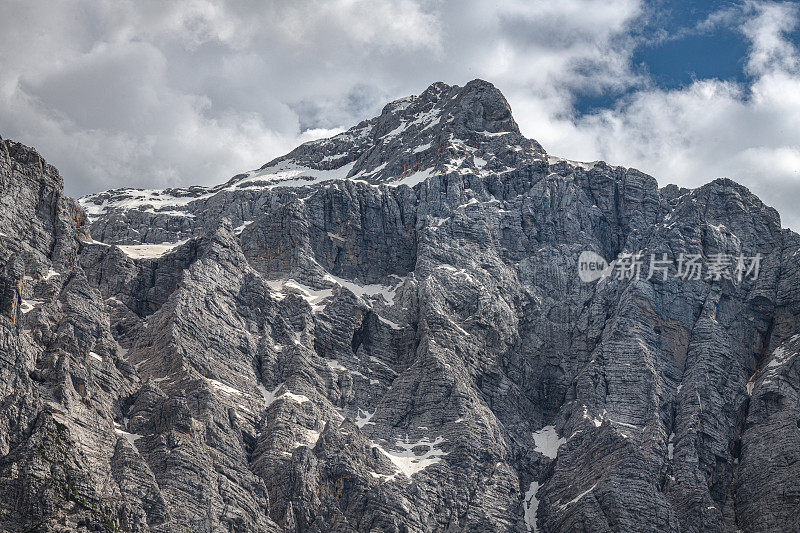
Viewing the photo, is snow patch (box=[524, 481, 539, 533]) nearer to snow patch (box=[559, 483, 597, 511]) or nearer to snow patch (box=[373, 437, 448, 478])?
snow patch (box=[559, 483, 597, 511])

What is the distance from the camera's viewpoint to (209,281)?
175250 mm

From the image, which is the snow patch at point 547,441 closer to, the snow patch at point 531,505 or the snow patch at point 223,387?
the snow patch at point 531,505

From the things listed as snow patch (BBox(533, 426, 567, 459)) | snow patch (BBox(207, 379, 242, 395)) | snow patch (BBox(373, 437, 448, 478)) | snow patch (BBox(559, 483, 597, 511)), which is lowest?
snow patch (BBox(559, 483, 597, 511))

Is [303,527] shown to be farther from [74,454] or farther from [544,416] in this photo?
[544,416]

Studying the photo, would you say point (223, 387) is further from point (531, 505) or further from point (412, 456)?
point (531, 505)

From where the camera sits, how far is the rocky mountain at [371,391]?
13450 centimetres

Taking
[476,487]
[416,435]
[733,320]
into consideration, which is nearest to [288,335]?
[416,435]

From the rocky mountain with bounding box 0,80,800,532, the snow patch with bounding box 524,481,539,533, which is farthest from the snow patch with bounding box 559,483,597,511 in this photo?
the snow patch with bounding box 524,481,539,533

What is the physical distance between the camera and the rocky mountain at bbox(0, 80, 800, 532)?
13450cm

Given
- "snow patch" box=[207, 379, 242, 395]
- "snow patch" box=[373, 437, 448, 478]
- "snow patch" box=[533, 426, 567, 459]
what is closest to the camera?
"snow patch" box=[207, 379, 242, 395]

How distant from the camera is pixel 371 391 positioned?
574 feet

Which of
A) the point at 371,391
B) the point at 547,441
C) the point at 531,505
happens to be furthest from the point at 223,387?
the point at 547,441

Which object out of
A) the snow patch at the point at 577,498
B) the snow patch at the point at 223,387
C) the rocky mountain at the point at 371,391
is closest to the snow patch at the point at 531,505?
the rocky mountain at the point at 371,391

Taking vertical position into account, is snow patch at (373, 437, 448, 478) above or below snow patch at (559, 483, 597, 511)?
above
